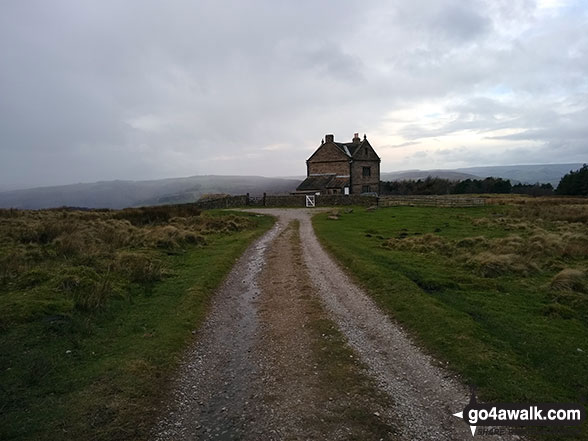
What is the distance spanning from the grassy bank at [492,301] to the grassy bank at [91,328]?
5962 millimetres

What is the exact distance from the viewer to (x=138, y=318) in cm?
1052

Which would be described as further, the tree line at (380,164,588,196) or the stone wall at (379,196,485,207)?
the tree line at (380,164,588,196)

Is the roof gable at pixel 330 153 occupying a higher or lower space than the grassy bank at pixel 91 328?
higher

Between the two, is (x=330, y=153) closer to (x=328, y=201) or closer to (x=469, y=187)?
(x=328, y=201)

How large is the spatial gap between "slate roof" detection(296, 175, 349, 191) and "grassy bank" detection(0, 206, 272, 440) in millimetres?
40140

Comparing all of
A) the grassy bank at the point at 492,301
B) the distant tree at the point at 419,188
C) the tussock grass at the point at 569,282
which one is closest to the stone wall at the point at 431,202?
the grassy bank at the point at 492,301

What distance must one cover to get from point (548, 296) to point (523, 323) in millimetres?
3786

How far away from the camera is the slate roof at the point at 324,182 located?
59.0 metres

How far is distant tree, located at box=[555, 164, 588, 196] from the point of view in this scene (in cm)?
7415

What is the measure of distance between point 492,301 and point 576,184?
269 feet

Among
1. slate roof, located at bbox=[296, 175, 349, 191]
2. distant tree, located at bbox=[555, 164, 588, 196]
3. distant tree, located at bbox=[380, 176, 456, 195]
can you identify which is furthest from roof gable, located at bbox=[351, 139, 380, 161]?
distant tree, located at bbox=[555, 164, 588, 196]

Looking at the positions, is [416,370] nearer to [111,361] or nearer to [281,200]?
[111,361]

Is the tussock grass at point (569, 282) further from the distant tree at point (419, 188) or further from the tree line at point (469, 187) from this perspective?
the distant tree at point (419, 188)

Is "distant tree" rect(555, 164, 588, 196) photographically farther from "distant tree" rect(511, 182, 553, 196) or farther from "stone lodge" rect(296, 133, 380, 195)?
"stone lodge" rect(296, 133, 380, 195)
